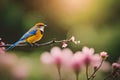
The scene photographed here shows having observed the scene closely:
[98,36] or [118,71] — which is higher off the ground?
[118,71]

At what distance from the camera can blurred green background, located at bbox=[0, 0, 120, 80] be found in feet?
45.3

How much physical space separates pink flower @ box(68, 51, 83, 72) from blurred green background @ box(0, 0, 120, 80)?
11289mm

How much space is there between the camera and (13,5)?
51.9ft

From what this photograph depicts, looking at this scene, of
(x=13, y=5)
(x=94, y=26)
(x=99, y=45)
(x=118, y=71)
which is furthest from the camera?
(x=13, y=5)

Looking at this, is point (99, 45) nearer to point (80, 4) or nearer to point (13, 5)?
point (80, 4)

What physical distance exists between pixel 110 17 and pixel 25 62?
43.6ft

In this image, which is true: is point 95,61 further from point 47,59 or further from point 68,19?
point 68,19

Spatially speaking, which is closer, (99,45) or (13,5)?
(99,45)

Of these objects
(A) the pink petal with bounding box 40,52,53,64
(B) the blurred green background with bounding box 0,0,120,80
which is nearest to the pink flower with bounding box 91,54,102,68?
(A) the pink petal with bounding box 40,52,53,64

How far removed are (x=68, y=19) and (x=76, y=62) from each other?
13737 millimetres

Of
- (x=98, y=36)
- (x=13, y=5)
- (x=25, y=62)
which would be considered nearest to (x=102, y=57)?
(x=25, y=62)

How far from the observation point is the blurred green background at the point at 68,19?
13797 millimetres

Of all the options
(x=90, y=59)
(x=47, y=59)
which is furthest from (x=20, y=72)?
(x=90, y=59)

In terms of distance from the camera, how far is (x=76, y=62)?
1.96 metres
